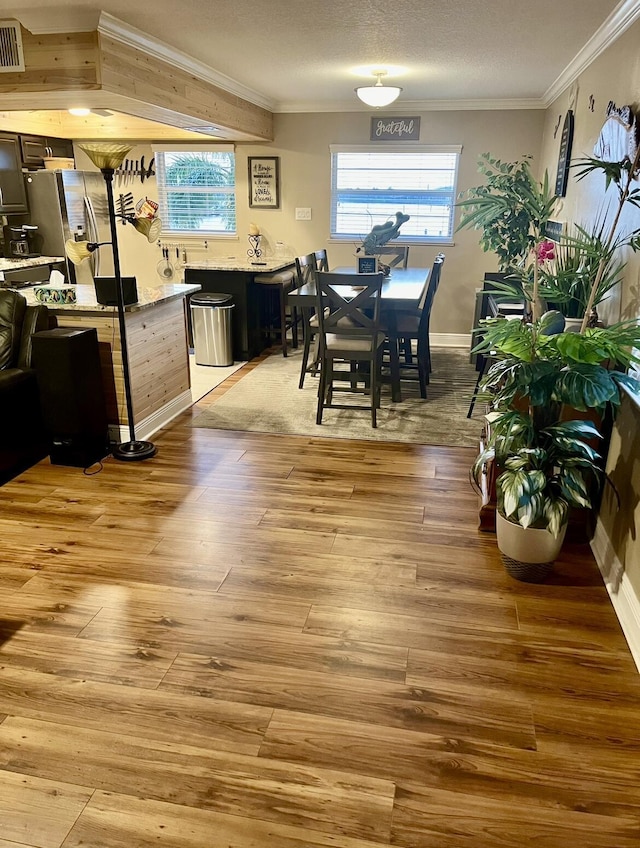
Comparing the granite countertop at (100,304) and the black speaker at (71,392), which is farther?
the granite countertop at (100,304)

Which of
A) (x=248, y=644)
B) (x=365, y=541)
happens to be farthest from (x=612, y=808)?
(x=365, y=541)

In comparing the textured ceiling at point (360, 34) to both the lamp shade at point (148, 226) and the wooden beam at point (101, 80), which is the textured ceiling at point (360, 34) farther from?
Answer: the lamp shade at point (148, 226)

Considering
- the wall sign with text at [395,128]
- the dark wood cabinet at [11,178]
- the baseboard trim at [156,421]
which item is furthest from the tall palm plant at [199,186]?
the baseboard trim at [156,421]

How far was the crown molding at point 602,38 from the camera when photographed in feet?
9.86

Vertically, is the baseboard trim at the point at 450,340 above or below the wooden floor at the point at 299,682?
above

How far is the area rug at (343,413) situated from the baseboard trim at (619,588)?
1.36 m

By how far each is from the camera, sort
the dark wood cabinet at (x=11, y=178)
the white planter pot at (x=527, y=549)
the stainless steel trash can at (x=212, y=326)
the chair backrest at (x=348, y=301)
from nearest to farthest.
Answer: the white planter pot at (x=527, y=549) → the chair backrest at (x=348, y=301) → the stainless steel trash can at (x=212, y=326) → the dark wood cabinet at (x=11, y=178)

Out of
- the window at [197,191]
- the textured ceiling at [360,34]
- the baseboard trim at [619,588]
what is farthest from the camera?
the window at [197,191]

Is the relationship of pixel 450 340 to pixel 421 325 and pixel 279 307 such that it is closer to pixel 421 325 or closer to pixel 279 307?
pixel 279 307

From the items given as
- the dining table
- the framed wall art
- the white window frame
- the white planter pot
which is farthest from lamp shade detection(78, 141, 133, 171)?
the white window frame

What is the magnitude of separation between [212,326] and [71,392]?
2.45m

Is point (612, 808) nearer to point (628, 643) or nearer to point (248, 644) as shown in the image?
point (628, 643)

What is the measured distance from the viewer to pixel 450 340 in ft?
22.2

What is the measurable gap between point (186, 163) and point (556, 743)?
22.4 ft
